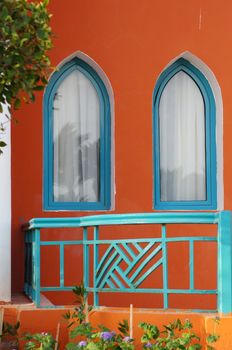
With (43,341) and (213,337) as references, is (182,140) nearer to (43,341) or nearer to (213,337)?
(213,337)

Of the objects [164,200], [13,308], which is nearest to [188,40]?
[164,200]

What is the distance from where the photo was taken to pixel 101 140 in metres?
9.28

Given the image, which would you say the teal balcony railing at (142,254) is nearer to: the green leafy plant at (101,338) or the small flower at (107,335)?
the green leafy plant at (101,338)

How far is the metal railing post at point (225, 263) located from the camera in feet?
21.0

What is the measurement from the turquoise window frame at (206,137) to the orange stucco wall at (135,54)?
0.18 m

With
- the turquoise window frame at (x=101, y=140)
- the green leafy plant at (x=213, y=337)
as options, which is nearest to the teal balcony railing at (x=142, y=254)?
the green leafy plant at (x=213, y=337)

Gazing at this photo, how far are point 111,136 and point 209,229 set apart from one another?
151 centimetres

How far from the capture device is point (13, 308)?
713cm

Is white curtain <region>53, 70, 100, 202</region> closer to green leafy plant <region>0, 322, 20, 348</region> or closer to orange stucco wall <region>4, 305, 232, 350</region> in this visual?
orange stucco wall <region>4, 305, 232, 350</region>

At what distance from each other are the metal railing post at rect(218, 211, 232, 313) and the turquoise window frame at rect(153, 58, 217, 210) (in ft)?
9.07

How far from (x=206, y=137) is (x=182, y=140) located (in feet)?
0.92

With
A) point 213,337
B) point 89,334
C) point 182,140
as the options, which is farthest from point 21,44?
point 182,140

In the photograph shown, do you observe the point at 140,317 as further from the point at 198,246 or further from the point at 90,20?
the point at 90,20

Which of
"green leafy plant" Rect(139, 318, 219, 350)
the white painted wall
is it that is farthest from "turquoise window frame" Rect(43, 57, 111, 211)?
"green leafy plant" Rect(139, 318, 219, 350)
